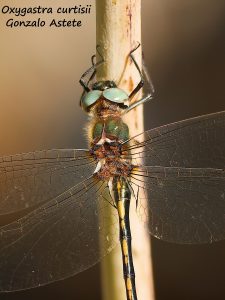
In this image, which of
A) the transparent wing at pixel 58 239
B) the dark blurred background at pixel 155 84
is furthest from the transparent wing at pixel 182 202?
the dark blurred background at pixel 155 84

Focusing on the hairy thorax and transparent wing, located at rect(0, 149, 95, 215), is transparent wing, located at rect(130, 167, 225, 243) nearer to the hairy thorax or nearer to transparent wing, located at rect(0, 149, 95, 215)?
the hairy thorax

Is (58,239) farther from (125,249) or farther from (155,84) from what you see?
(155,84)

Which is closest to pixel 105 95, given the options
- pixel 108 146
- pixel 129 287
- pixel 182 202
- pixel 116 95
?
pixel 116 95

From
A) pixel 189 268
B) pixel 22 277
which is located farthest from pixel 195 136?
pixel 189 268

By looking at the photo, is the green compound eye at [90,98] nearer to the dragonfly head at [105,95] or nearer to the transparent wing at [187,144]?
the dragonfly head at [105,95]

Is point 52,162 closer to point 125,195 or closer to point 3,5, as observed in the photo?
point 125,195

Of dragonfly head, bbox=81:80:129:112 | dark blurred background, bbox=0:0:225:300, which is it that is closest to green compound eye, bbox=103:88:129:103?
dragonfly head, bbox=81:80:129:112
